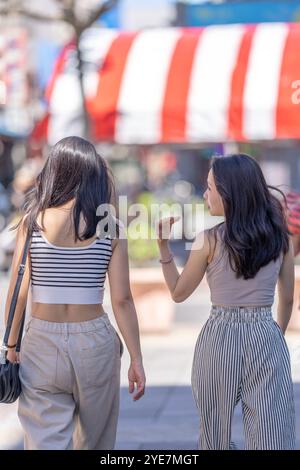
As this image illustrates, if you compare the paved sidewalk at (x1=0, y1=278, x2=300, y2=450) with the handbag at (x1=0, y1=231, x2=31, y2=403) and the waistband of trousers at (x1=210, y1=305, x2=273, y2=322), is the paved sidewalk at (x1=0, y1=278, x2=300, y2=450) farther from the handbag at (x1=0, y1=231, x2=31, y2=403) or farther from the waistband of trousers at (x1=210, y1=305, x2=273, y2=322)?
the handbag at (x1=0, y1=231, x2=31, y2=403)

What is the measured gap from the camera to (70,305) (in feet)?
10.9

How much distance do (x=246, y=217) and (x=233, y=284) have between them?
0.28m

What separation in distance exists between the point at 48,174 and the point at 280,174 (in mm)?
13532

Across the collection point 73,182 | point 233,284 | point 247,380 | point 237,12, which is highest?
point 237,12

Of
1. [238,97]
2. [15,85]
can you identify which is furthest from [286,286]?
[15,85]

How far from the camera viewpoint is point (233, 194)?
3.47 metres

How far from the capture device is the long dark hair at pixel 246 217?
3.45 meters

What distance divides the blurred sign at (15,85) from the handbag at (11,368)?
18.2 m

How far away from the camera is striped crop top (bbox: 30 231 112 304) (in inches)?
131

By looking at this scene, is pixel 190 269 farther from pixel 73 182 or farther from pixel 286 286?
pixel 73 182

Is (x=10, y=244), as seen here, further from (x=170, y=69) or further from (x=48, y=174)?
(x=48, y=174)

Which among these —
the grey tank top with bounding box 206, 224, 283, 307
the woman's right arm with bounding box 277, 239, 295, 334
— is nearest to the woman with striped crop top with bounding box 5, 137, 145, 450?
the grey tank top with bounding box 206, 224, 283, 307

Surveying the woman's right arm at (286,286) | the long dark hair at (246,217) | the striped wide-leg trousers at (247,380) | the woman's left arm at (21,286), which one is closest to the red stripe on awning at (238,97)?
the woman's right arm at (286,286)
